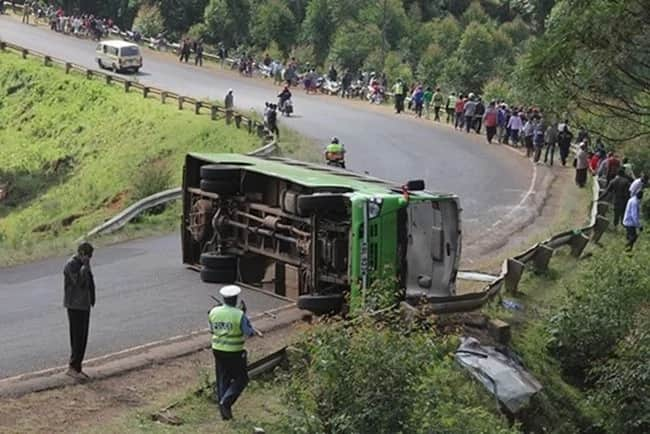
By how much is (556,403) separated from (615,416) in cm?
91

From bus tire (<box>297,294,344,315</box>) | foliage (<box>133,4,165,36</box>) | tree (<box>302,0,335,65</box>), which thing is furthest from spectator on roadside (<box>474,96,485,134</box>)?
foliage (<box>133,4,165,36</box>)

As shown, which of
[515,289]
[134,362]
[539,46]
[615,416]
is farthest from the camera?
[539,46]

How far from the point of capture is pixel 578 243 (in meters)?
22.2

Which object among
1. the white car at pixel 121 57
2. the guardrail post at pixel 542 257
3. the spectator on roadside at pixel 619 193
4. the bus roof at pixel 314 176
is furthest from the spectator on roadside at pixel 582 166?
the white car at pixel 121 57

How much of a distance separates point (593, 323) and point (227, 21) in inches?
1977

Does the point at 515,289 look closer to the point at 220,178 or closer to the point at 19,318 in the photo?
the point at 220,178

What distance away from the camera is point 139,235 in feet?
82.0

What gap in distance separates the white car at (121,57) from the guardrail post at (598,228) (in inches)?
1314

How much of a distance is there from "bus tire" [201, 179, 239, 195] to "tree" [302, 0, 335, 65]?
148 feet

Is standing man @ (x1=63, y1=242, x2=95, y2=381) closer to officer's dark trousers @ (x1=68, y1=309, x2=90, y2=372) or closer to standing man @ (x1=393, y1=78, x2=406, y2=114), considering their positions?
officer's dark trousers @ (x1=68, y1=309, x2=90, y2=372)

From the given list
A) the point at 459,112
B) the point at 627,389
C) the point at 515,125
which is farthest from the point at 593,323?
the point at 459,112

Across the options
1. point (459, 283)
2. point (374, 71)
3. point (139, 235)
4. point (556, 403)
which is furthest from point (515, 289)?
point (374, 71)

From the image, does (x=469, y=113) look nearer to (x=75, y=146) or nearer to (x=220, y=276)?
(x=75, y=146)

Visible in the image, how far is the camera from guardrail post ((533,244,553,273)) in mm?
20672
